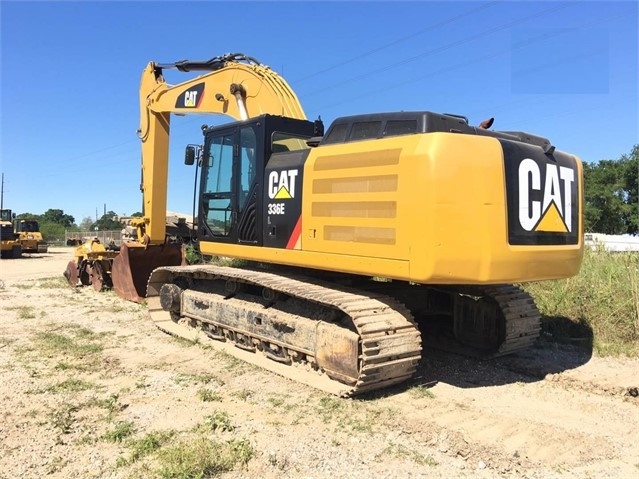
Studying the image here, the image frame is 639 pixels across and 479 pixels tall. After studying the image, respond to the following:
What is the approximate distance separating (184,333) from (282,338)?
2106 mm

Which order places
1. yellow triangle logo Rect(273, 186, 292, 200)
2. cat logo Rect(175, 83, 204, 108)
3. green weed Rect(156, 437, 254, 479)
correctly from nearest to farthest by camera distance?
green weed Rect(156, 437, 254, 479), yellow triangle logo Rect(273, 186, 292, 200), cat logo Rect(175, 83, 204, 108)

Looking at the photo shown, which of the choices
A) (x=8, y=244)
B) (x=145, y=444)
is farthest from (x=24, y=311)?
(x=8, y=244)

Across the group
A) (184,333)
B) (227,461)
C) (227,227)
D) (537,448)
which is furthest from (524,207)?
(184,333)

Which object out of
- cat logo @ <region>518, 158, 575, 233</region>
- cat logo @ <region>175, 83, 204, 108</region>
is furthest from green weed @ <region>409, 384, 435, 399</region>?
cat logo @ <region>175, 83, 204, 108</region>

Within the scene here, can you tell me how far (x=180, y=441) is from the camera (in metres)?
3.89

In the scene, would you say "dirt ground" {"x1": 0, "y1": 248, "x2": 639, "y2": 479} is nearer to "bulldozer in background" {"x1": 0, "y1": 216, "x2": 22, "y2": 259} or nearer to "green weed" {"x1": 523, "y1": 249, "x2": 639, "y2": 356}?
"green weed" {"x1": 523, "y1": 249, "x2": 639, "y2": 356}

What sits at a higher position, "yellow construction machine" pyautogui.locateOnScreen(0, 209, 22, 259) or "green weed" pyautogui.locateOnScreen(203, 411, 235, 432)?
"yellow construction machine" pyautogui.locateOnScreen(0, 209, 22, 259)

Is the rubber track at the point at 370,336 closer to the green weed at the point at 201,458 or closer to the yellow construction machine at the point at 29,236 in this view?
the green weed at the point at 201,458

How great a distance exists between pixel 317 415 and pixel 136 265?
7012 millimetres

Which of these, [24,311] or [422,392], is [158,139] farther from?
[422,392]

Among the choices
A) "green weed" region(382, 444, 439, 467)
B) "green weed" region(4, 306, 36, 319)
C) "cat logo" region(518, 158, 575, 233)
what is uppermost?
"cat logo" region(518, 158, 575, 233)

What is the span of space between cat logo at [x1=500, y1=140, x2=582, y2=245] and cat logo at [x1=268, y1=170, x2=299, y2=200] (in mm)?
2261

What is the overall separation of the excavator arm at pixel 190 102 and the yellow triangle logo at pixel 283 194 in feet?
6.47

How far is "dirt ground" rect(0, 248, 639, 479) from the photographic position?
142 inches
